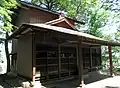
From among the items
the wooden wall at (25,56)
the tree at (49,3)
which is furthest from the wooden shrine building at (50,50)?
the tree at (49,3)

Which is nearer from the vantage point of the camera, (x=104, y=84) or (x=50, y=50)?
(x=104, y=84)

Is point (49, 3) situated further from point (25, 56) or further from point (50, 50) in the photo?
point (50, 50)

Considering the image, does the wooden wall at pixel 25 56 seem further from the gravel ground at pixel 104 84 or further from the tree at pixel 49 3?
the tree at pixel 49 3

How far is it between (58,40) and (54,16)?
Answer: 343 cm

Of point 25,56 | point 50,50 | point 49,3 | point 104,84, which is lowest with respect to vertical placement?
point 104,84

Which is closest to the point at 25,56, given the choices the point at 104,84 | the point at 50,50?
the point at 50,50

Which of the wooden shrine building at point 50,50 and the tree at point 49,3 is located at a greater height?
the tree at point 49,3

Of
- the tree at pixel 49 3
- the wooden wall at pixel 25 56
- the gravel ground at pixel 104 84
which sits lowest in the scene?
the gravel ground at pixel 104 84

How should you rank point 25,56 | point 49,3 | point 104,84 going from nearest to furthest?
point 104,84 < point 25,56 < point 49,3

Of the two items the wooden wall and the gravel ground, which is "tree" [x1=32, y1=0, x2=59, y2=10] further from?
the gravel ground

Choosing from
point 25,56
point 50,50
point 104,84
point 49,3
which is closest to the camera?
point 104,84

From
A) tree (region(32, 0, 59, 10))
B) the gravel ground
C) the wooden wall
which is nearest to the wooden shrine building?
the wooden wall

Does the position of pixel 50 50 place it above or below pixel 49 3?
below

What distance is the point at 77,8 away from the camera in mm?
24938
